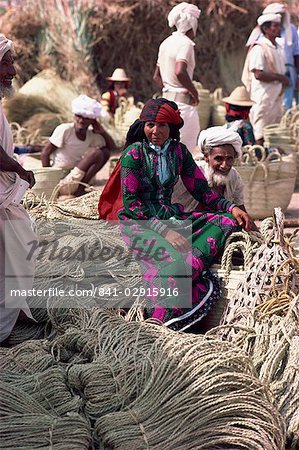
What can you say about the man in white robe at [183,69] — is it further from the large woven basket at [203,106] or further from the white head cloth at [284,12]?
the large woven basket at [203,106]

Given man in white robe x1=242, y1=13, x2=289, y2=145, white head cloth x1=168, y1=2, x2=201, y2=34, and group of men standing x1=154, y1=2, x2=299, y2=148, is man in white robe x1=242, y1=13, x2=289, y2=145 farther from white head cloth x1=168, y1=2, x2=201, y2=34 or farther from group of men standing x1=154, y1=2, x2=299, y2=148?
white head cloth x1=168, y1=2, x2=201, y2=34

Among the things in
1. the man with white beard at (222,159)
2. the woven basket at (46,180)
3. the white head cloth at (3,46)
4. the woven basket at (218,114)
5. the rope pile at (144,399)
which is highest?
the white head cloth at (3,46)

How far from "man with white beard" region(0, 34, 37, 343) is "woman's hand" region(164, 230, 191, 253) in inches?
27.0

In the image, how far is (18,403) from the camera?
3551 mm

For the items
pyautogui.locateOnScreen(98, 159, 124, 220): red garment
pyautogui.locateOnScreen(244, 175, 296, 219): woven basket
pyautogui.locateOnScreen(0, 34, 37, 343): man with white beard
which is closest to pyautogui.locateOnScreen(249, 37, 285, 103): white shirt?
pyautogui.locateOnScreen(244, 175, 296, 219): woven basket

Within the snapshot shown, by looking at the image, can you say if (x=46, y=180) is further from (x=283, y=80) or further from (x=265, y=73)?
(x=283, y=80)

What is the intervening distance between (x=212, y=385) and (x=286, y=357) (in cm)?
44

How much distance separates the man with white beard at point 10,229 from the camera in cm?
459

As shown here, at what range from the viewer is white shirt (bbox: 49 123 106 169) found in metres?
8.17

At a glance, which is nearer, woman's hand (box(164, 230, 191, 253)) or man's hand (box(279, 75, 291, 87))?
woman's hand (box(164, 230, 191, 253))

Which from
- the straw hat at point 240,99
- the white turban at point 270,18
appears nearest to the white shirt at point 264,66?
→ the white turban at point 270,18

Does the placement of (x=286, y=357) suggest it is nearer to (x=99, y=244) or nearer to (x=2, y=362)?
(x=2, y=362)

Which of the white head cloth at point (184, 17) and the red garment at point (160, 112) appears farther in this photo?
the white head cloth at point (184, 17)

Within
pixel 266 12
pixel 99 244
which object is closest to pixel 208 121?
pixel 266 12
